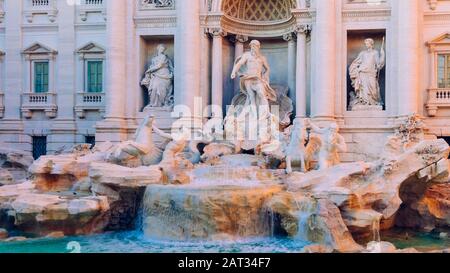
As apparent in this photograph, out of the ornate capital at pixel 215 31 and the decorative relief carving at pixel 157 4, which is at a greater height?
the decorative relief carving at pixel 157 4

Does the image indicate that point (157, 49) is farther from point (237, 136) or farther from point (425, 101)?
point (425, 101)

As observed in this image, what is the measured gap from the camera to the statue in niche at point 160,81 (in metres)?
20.3

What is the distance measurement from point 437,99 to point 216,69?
794 centimetres

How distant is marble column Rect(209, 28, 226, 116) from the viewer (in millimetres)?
19812

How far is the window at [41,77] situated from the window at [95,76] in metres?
1.90

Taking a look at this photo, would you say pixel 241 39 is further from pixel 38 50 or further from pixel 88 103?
pixel 38 50

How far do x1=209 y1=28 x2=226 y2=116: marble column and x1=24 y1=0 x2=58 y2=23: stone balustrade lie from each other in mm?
6768

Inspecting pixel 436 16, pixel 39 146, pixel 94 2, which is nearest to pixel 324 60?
A: pixel 436 16

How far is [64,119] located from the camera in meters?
21.4

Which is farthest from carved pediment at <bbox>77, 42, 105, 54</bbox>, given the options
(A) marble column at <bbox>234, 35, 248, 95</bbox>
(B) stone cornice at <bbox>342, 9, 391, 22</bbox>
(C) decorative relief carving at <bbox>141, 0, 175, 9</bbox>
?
(B) stone cornice at <bbox>342, 9, 391, 22</bbox>

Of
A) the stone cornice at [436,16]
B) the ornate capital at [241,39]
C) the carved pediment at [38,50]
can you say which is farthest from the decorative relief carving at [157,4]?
the stone cornice at [436,16]

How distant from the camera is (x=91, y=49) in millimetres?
21344

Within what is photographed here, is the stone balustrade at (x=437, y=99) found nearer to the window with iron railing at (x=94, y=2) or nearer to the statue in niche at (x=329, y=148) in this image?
the statue in niche at (x=329, y=148)

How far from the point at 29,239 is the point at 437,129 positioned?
13801 millimetres
